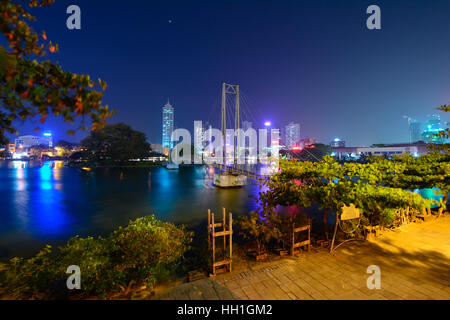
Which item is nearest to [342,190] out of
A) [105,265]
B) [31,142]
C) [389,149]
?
[105,265]

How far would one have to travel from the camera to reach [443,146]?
6855 mm

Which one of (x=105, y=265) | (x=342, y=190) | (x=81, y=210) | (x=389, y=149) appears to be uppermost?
(x=389, y=149)

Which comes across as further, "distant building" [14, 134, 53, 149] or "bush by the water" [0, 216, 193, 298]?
"distant building" [14, 134, 53, 149]

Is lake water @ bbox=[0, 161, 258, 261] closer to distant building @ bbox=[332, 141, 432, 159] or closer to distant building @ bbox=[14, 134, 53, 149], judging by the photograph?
distant building @ bbox=[332, 141, 432, 159]

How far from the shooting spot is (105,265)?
3.85 m

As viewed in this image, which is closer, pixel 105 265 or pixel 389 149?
pixel 105 265

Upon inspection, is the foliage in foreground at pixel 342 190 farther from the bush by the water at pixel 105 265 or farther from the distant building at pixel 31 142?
the distant building at pixel 31 142

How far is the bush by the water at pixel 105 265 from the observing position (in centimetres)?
361

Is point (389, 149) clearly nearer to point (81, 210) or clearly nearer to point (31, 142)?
point (81, 210)

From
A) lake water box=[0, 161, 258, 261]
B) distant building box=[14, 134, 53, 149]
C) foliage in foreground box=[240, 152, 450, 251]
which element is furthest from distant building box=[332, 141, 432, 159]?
distant building box=[14, 134, 53, 149]

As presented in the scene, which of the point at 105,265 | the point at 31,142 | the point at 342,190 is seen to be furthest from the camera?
the point at 31,142

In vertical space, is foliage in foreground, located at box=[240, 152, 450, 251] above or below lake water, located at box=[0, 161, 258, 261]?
above

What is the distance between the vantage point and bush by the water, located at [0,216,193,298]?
361 cm
